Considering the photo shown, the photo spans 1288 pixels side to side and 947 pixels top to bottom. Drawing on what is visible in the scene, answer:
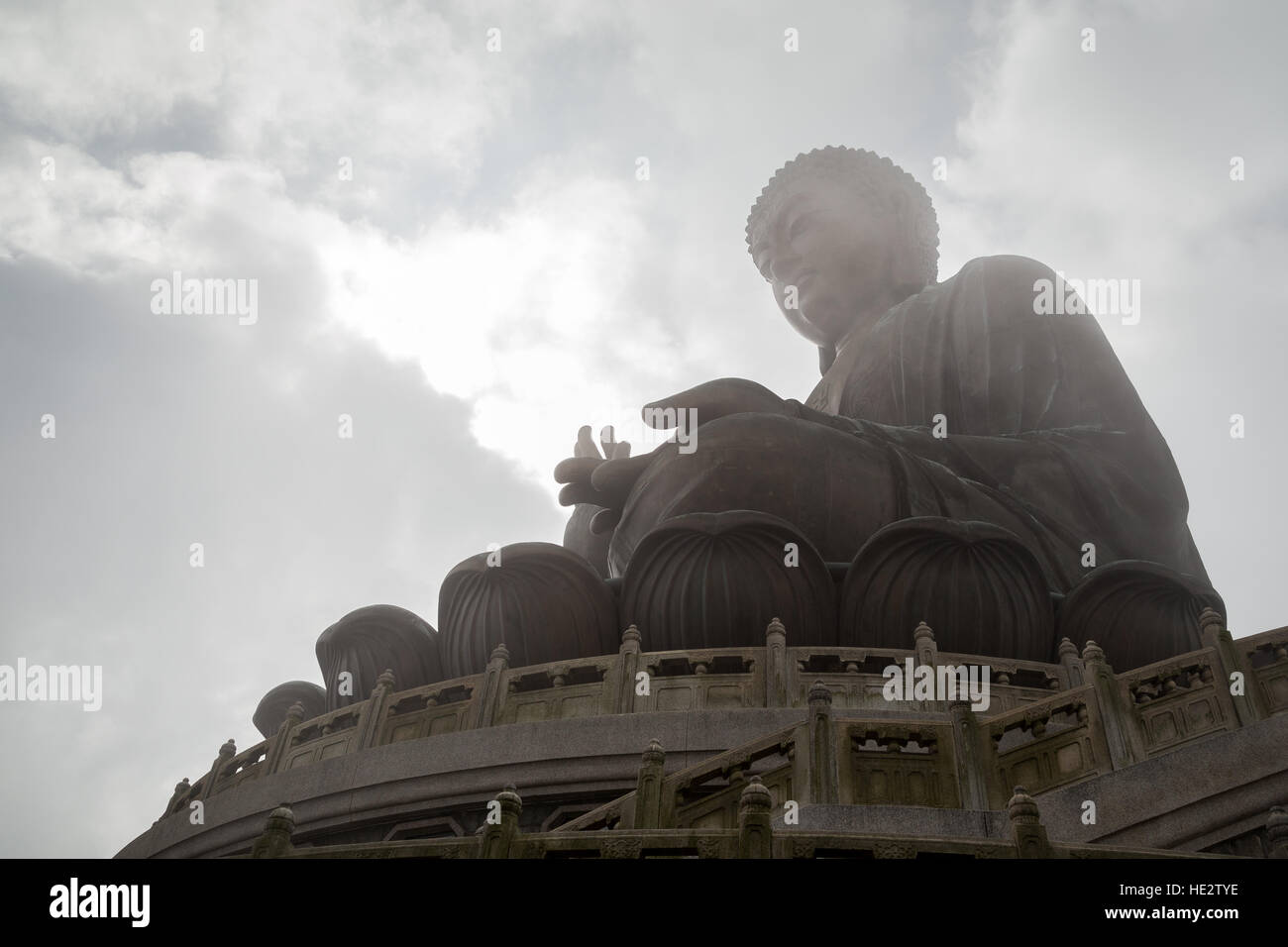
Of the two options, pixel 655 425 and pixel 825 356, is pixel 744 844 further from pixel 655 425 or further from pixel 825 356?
pixel 825 356

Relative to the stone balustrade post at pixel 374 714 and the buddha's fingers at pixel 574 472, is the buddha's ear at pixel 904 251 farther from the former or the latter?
the stone balustrade post at pixel 374 714

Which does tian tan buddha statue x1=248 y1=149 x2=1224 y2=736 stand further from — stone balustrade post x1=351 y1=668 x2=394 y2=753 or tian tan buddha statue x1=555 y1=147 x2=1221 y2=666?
stone balustrade post x1=351 y1=668 x2=394 y2=753

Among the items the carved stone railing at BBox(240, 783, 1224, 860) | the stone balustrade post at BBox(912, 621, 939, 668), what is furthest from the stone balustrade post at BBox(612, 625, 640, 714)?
the carved stone railing at BBox(240, 783, 1224, 860)

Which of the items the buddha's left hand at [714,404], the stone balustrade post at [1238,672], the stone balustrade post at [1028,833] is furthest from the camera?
the buddha's left hand at [714,404]

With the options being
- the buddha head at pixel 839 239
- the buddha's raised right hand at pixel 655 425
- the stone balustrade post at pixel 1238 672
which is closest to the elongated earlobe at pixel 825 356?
the buddha head at pixel 839 239

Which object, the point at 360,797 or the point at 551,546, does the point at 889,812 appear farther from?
the point at 551,546

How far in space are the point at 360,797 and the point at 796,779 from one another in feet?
11.1

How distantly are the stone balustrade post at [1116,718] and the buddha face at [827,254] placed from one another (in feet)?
38.6

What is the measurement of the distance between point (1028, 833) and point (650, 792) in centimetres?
195

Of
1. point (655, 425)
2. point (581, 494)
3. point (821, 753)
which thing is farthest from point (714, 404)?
point (821, 753)

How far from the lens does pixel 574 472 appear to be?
1177 centimetres

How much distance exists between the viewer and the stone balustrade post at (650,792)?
226 inches

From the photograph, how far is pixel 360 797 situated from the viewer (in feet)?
26.8

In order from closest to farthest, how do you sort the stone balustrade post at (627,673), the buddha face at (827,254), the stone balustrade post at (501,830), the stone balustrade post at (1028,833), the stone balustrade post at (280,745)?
the stone balustrade post at (1028,833) → the stone balustrade post at (501,830) → the stone balustrade post at (627,673) → the stone balustrade post at (280,745) → the buddha face at (827,254)
